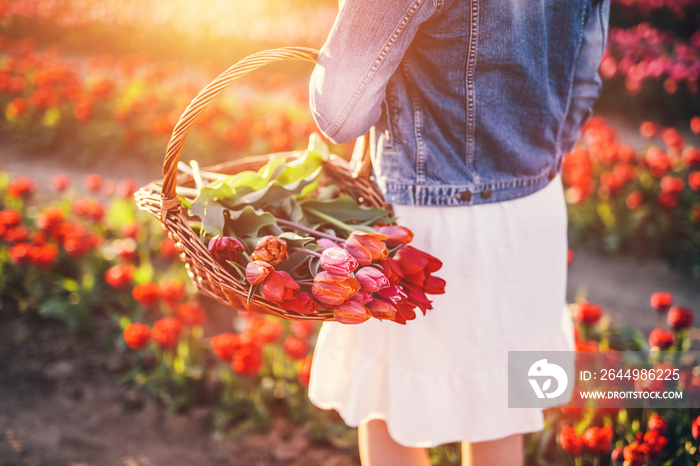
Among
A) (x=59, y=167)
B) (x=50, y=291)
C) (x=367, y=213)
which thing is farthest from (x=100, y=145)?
(x=367, y=213)

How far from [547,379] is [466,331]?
14.6 inches

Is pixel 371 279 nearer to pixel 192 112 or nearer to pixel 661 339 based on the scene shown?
pixel 192 112

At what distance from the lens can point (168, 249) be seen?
8.34 feet

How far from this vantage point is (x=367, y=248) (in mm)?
1014

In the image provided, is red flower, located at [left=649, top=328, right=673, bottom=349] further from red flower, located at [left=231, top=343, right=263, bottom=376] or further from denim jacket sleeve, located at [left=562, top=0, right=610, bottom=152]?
red flower, located at [left=231, top=343, right=263, bottom=376]

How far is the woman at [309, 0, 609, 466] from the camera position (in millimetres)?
1044

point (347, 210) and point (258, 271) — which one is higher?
point (347, 210)

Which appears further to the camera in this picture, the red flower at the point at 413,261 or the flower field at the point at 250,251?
the flower field at the point at 250,251

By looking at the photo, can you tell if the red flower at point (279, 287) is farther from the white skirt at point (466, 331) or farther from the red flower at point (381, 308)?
the white skirt at point (466, 331)

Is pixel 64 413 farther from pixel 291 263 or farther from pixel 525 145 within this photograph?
pixel 525 145

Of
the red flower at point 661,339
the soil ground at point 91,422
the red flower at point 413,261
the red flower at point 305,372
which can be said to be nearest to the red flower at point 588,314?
the red flower at point 661,339

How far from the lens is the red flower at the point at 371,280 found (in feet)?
3.22

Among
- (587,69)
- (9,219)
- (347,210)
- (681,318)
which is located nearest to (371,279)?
(347,210)

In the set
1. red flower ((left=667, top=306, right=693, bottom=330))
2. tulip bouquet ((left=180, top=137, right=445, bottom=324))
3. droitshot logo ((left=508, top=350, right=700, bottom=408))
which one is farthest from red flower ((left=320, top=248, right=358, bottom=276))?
red flower ((left=667, top=306, right=693, bottom=330))
